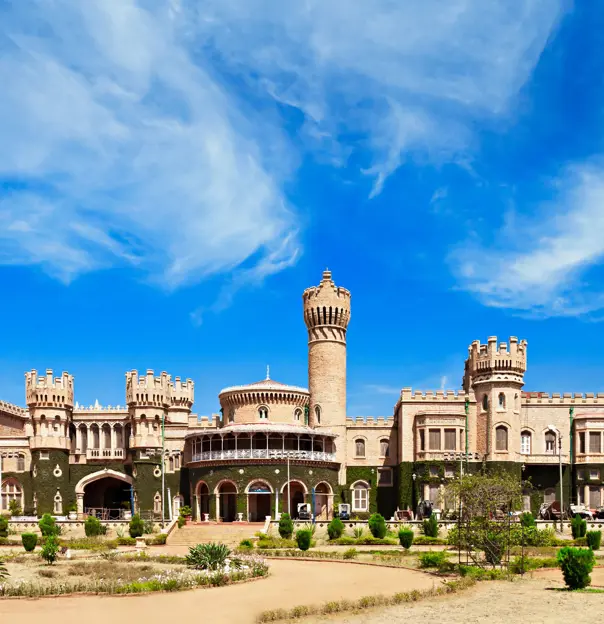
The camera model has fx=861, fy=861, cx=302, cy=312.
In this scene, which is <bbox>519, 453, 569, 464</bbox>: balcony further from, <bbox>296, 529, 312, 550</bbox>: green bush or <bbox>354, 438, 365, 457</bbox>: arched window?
<bbox>296, 529, 312, 550</bbox>: green bush

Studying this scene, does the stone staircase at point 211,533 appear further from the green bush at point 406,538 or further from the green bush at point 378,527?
the green bush at point 406,538

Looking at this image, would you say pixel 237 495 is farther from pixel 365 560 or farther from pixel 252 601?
pixel 252 601

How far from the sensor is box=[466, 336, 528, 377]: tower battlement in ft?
238

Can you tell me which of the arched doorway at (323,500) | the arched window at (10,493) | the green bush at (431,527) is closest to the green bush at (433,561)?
the green bush at (431,527)

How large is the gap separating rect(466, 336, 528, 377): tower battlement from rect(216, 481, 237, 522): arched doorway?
2295 centimetres

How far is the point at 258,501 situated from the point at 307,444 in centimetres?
635

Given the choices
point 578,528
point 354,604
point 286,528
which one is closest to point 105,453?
point 286,528

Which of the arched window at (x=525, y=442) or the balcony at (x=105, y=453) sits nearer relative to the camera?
the arched window at (x=525, y=442)

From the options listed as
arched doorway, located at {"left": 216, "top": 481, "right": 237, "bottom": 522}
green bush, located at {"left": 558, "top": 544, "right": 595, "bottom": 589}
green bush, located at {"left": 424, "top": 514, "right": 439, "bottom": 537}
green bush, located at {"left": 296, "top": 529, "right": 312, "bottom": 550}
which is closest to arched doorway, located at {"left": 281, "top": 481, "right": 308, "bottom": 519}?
arched doorway, located at {"left": 216, "top": 481, "right": 237, "bottom": 522}

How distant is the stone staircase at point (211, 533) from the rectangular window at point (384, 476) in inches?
665

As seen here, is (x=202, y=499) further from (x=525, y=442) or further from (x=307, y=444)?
(x=525, y=442)

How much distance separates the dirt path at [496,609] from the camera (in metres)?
26.9

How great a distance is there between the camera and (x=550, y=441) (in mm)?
74125

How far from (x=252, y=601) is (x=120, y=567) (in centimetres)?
1182
